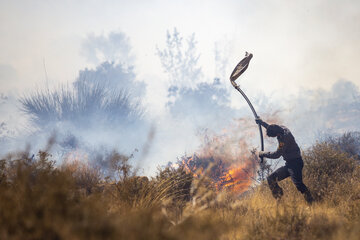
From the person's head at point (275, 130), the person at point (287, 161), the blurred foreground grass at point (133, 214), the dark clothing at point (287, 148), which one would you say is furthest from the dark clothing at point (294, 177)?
the person's head at point (275, 130)

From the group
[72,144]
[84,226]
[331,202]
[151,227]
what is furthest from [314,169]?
[72,144]

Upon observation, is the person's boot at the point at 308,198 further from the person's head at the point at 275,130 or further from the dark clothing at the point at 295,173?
the person's head at the point at 275,130

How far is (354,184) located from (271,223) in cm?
363

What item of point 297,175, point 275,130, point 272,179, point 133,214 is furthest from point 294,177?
point 133,214

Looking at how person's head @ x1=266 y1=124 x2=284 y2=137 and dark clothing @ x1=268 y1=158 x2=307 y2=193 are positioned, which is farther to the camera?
person's head @ x1=266 y1=124 x2=284 y2=137

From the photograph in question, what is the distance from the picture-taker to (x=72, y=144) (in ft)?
124

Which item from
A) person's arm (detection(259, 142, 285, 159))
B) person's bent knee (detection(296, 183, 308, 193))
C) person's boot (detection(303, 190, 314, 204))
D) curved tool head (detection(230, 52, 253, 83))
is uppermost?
curved tool head (detection(230, 52, 253, 83))

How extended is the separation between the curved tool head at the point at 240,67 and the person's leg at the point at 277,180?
9.65 ft

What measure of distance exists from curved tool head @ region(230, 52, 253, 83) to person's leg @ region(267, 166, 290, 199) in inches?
116

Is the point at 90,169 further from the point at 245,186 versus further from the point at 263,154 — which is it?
the point at 245,186

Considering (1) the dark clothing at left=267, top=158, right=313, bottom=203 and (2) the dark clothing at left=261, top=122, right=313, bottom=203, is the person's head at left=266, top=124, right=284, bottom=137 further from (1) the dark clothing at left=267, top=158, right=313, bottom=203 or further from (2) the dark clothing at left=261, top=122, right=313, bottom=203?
(1) the dark clothing at left=267, top=158, right=313, bottom=203

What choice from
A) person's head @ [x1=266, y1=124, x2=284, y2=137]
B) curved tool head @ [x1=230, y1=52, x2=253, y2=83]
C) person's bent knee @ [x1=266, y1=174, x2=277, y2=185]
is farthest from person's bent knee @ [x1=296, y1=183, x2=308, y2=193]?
curved tool head @ [x1=230, y1=52, x2=253, y2=83]

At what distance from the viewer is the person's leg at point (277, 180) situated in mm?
4898

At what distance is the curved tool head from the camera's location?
6.38 m
